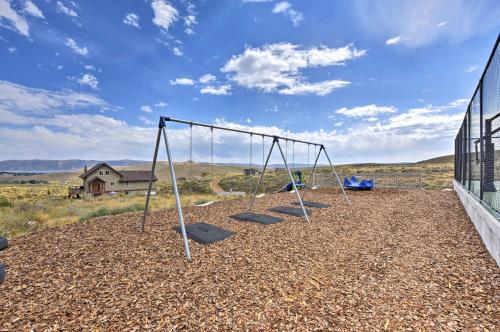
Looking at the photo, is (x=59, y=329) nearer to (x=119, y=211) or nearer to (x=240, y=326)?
(x=240, y=326)

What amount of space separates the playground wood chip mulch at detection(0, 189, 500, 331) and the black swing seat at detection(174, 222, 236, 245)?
18 cm

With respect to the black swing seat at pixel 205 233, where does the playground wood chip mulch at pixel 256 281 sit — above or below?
below

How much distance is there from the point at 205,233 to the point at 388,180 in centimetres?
1264

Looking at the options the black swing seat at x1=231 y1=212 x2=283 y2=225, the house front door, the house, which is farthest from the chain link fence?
the house front door

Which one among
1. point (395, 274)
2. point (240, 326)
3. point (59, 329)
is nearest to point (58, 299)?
point (59, 329)

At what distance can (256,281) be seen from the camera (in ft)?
9.08

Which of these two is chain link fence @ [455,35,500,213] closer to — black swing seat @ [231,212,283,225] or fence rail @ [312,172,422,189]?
black swing seat @ [231,212,283,225]

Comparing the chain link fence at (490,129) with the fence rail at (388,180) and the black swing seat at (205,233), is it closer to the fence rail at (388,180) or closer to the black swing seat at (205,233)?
the black swing seat at (205,233)

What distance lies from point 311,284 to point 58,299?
8.88 feet

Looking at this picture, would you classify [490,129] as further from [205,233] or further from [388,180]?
[388,180]

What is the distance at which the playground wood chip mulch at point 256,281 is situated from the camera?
2135 mm

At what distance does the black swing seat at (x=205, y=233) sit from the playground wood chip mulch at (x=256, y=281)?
0.59 feet

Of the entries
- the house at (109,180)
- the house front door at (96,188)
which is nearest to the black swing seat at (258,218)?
the house at (109,180)

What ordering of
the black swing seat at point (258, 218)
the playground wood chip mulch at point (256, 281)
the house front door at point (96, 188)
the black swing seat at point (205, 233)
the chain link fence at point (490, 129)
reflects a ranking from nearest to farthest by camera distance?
the playground wood chip mulch at point (256, 281) → the chain link fence at point (490, 129) → the black swing seat at point (205, 233) → the black swing seat at point (258, 218) → the house front door at point (96, 188)
